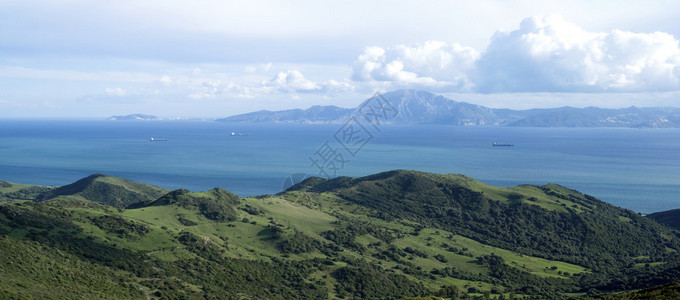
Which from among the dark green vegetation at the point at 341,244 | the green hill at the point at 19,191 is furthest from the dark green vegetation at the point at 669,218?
the green hill at the point at 19,191

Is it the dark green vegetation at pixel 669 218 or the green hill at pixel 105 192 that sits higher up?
the green hill at pixel 105 192

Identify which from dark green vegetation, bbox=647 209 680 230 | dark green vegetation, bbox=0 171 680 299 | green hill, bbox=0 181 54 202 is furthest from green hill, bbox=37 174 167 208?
dark green vegetation, bbox=647 209 680 230

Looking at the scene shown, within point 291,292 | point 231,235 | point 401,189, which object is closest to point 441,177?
point 401,189

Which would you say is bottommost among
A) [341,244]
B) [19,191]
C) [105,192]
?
[341,244]

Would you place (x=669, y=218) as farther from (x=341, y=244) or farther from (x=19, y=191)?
(x=19, y=191)

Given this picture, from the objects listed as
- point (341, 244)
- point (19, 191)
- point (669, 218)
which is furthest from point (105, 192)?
point (669, 218)

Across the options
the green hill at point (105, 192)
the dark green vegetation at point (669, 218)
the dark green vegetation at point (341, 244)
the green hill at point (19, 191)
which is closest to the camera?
the dark green vegetation at point (341, 244)

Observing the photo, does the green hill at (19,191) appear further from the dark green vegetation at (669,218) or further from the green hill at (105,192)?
the dark green vegetation at (669,218)
